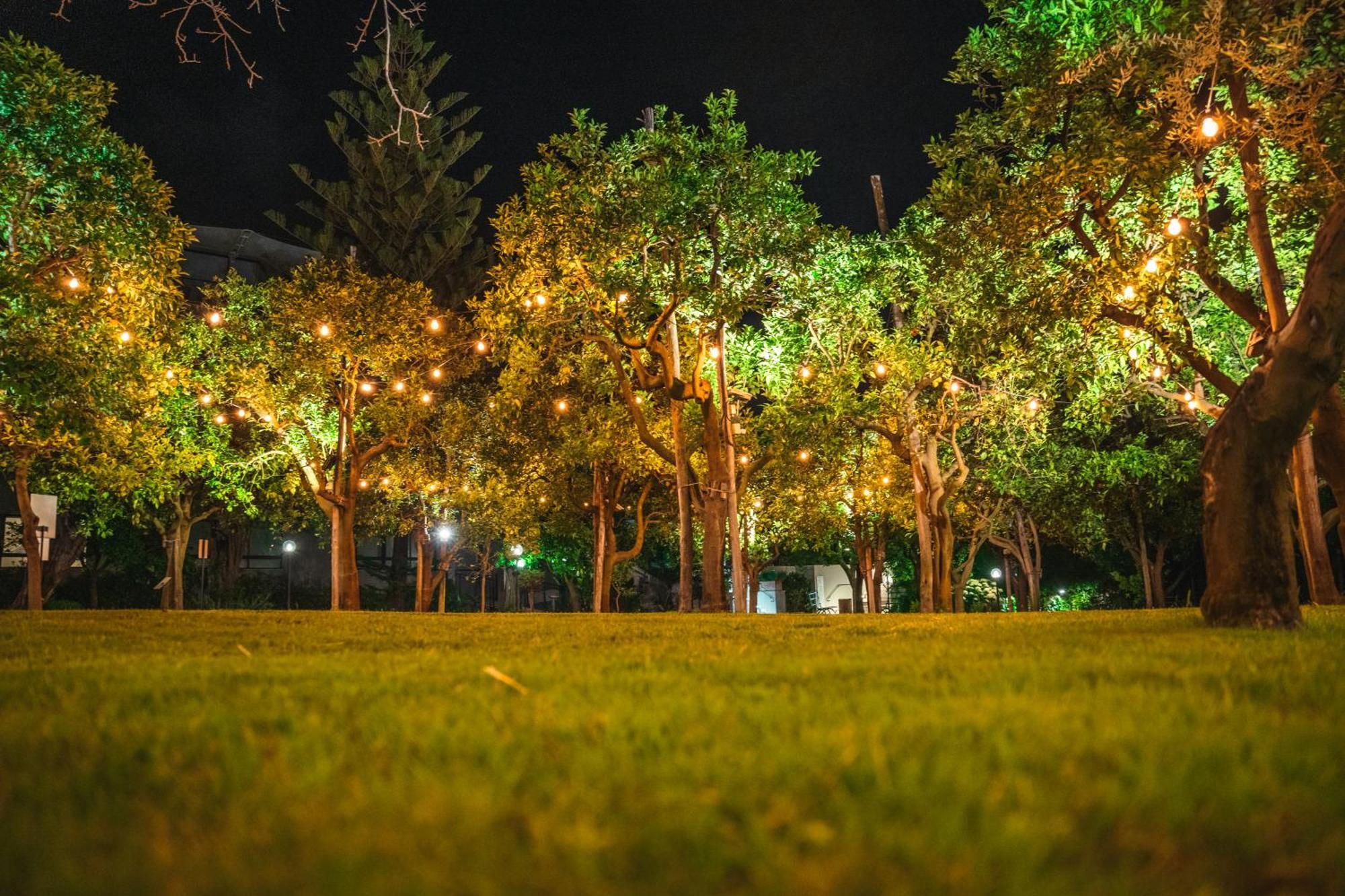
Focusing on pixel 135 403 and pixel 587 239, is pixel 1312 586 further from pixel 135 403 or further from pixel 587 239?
pixel 135 403

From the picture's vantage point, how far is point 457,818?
2.05 metres

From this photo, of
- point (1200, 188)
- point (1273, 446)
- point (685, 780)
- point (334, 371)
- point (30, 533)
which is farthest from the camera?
point (334, 371)

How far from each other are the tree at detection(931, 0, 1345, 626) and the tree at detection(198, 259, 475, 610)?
16.2m

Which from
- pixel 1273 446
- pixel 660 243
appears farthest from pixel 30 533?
pixel 1273 446

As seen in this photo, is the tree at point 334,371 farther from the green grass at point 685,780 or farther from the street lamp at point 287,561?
the green grass at point 685,780

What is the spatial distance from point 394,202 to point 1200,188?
4219 centimetres

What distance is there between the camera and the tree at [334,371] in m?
25.3

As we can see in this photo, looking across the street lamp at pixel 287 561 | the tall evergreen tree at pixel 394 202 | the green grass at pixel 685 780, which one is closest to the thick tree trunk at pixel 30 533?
the street lamp at pixel 287 561

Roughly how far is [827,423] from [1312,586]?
10.3m

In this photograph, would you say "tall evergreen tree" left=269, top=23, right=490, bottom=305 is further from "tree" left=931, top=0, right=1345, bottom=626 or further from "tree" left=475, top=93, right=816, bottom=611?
"tree" left=931, top=0, right=1345, bottom=626

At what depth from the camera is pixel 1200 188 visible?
1313 cm

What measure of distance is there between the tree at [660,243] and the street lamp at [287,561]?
86.8 feet

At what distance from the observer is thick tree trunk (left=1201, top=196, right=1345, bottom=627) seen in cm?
755

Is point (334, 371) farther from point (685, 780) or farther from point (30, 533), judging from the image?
point (685, 780)
